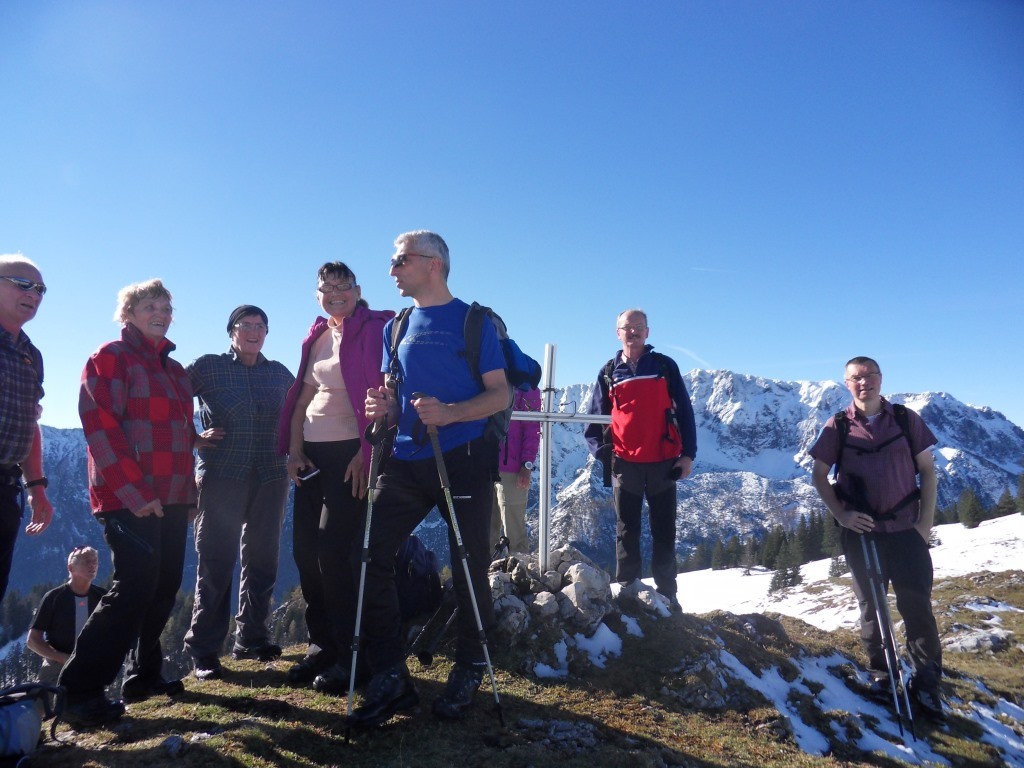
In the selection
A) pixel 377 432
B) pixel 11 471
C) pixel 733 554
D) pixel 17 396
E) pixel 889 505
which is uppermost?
pixel 17 396

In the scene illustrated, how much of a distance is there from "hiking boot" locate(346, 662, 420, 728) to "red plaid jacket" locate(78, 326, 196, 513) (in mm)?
2442

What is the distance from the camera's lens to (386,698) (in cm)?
467

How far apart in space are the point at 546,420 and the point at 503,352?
11.5 ft

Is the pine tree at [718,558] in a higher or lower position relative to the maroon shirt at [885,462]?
lower

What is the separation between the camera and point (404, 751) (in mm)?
4332

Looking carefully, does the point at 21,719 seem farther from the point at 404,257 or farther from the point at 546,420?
the point at 546,420

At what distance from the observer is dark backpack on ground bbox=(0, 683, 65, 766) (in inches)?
148

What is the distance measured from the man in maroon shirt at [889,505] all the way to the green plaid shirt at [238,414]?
22.0 feet

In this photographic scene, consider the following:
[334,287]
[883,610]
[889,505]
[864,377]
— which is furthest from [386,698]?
[864,377]

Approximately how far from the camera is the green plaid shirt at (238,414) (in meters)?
6.59

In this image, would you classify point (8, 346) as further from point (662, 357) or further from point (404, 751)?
point (662, 357)

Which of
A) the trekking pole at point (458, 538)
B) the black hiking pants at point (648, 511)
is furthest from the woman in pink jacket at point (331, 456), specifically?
the black hiking pants at point (648, 511)

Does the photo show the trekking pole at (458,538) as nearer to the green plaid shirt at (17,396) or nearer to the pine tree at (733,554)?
the green plaid shirt at (17,396)

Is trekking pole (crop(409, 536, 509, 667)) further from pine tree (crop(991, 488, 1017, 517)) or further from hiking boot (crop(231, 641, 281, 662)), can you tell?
pine tree (crop(991, 488, 1017, 517))
